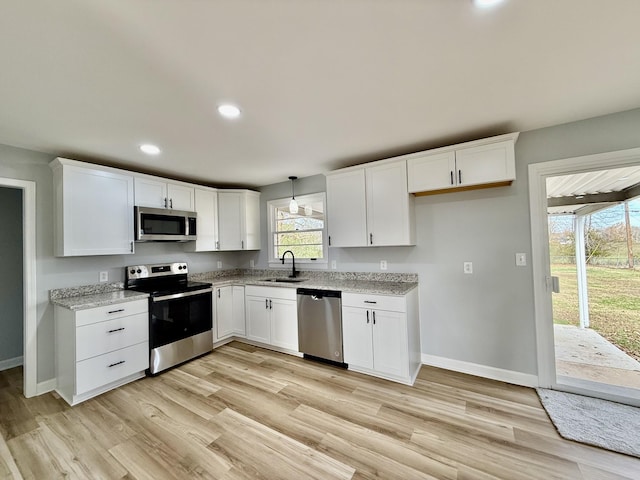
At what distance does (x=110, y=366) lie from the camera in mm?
2561

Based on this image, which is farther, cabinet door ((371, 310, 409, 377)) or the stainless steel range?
the stainless steel range

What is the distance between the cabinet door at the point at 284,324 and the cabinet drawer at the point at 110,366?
144 cm

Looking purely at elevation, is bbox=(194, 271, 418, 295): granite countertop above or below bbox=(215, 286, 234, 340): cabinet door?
above

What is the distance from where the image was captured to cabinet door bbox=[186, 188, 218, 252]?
3.78 meters

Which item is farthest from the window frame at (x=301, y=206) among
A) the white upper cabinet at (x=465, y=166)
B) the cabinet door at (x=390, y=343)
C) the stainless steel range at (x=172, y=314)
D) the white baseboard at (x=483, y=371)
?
the white baseboard at (x=483, y=371)

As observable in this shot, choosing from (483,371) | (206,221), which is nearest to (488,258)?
(483,371)

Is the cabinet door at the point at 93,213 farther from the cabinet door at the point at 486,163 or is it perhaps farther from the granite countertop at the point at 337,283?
the cabinet door at the point at 486,163

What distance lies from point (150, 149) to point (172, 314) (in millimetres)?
1877

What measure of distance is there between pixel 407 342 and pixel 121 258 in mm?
3505

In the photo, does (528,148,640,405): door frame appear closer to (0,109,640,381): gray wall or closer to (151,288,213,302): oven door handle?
(0,109,640,381): gray wall

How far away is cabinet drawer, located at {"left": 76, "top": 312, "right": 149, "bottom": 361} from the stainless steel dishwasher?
68.7 inches

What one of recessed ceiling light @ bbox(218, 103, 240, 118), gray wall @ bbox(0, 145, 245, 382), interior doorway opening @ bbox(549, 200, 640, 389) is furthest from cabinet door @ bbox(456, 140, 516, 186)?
gray wall @ bbox(0, 145, 245, 382)

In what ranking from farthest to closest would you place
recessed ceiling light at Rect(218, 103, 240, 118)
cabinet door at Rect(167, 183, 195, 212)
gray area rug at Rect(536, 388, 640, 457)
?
1. cabinet door at Rect(167, 183, 195, 212)
2. recessed ceiling light at Rect(218, 103, 240, 118)
3. gray area rug at Rect(536, 388, 640, 457)

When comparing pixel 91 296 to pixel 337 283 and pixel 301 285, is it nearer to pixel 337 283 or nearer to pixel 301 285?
pixel 301 285
